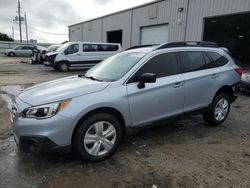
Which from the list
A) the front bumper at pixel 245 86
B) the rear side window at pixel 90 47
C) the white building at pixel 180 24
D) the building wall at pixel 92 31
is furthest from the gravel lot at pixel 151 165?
the building wall at pixel 92 31

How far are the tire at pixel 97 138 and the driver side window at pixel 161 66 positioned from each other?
813 mm

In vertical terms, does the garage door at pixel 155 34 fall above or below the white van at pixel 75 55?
above

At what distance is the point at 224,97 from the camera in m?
5.29

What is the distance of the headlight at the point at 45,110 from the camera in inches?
124

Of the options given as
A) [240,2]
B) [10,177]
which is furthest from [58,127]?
[240,2]

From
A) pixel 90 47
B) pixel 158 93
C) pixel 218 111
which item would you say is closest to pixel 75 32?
pixel 90 47

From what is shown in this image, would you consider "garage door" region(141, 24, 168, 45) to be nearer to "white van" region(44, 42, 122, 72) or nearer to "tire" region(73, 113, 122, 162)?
"white van" region(44, 42, 122, 72)

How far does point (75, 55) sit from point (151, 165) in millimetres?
13634

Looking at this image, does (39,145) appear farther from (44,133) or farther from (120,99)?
(120,99)

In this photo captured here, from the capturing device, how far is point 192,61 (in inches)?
187

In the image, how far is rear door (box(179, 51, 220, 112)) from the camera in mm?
4547

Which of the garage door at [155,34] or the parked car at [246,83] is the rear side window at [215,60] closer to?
the parked car at [246,83]

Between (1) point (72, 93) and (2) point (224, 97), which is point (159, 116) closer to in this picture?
(1) point (72, 93)

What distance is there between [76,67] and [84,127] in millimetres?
13645
